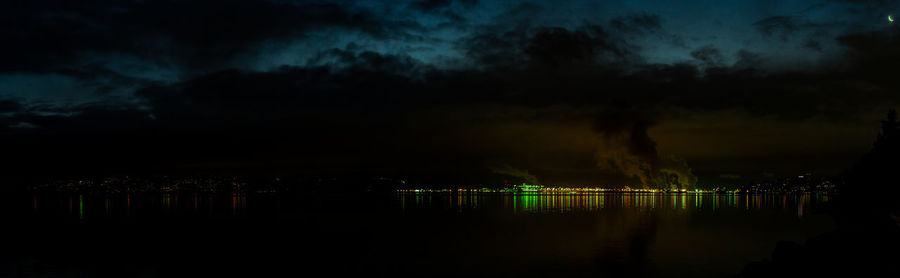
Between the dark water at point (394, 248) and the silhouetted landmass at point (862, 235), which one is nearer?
the silhouetted landmass at point (862, 235)

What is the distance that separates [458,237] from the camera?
6016 centimetres

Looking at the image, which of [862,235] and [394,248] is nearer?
[862,235]

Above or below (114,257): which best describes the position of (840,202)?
above

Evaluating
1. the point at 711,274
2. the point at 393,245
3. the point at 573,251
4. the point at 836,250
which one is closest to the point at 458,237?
the point at 393,245

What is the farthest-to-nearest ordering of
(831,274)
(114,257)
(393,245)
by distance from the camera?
(393,245), (114,257), (831,274)

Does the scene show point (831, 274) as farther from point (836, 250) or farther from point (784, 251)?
point (784, 251)

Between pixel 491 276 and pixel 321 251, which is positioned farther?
pixel 321 251

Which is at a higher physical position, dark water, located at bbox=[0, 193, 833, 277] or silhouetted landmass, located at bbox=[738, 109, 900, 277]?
silhouetted landmass, located at bbox=[738, 109, 900, 277]

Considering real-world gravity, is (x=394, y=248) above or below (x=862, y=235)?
below

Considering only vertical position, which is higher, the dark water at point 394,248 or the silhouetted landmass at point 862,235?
the silhouetted landmass at point 862,235

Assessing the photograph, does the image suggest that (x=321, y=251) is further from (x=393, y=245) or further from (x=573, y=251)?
(x=573, y=251)

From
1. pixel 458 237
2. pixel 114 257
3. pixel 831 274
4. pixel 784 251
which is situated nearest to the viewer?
pixel 831 274

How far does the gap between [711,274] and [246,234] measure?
1680 inches

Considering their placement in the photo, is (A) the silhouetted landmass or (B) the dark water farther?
(B) the dark water
